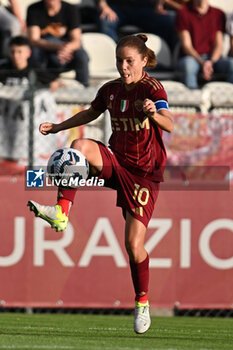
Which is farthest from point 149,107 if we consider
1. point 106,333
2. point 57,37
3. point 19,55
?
point 57,37

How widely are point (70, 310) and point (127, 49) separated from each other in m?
4.51

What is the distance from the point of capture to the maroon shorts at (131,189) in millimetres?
6203

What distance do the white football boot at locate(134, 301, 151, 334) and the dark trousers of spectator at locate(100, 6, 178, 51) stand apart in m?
7.85

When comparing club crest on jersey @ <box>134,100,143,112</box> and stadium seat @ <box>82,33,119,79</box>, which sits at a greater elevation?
stadium seat @ <box>82,33,119,79</box>

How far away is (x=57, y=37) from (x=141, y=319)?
709 cm

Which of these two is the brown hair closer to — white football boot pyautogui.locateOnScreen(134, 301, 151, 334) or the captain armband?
the captain armband

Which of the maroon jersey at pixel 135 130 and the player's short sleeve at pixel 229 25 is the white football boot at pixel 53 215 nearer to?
the maroon jersey at pixel 135 130

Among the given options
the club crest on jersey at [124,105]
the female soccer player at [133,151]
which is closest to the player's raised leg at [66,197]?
the female soccer player at [133,151]

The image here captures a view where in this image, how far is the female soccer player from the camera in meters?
5.97

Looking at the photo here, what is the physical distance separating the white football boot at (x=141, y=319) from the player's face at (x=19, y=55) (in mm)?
6169

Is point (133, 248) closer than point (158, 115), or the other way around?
point (158, 115)

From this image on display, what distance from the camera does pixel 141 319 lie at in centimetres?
616

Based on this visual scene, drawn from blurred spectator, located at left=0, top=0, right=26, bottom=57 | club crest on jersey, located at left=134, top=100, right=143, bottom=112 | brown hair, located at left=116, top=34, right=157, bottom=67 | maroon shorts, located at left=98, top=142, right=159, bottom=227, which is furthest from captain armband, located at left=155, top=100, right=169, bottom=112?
blurred spectator, located at left=0, top=0, right=26, bottom=57

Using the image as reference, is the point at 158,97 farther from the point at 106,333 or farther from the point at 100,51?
the point at 100,51
